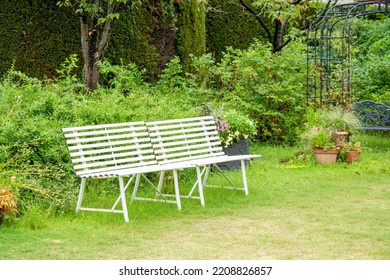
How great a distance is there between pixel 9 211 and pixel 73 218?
28.9 inches

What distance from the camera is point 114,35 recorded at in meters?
13.7

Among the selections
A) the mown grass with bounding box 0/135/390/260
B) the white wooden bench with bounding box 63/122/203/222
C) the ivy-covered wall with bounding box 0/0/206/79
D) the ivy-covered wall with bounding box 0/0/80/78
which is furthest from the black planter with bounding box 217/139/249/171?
the ivy-covered wall with bounding box 0/0/80/78

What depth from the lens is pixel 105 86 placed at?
1355cm

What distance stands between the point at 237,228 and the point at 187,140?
2005 millimetres

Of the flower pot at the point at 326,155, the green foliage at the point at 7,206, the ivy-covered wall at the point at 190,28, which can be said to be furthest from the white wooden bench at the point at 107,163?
the ivy-covered wall at the point at 190,28

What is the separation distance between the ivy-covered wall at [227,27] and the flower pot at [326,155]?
18.2 feet

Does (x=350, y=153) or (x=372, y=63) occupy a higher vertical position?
(x=372, y=63)

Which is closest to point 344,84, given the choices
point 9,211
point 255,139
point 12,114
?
point 255,139

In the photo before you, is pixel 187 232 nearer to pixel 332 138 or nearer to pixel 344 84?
pixel 332 138

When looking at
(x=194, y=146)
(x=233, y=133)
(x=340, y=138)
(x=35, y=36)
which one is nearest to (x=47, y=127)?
(x=194, y=146)

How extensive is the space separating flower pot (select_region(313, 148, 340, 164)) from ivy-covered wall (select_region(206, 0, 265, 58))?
218 inches

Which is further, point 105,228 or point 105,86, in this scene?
point 105,86

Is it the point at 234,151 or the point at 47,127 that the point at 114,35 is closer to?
the point at 234,151

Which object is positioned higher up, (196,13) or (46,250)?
(196,13)
